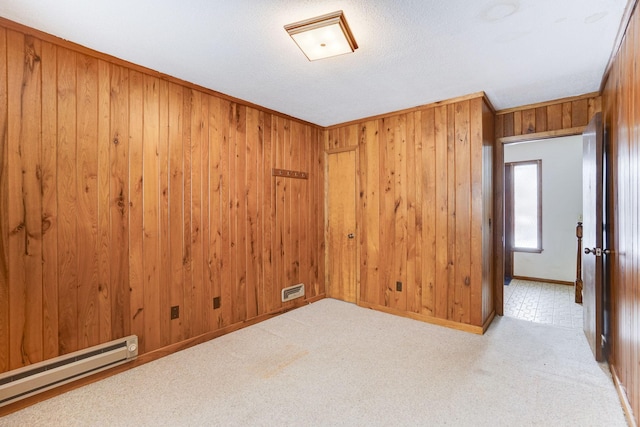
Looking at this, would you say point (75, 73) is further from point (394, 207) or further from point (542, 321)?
point (542, 321)

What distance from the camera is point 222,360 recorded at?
8.37 feet

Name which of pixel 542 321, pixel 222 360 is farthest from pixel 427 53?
pixel 542 321

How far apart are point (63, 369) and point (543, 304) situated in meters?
5.15

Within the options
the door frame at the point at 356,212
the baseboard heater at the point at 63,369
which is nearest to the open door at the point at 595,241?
the door frame at the point at 356,212

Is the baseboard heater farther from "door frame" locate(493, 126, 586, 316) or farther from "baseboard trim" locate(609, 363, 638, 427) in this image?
"door frame" locate(493, 126, 586, 316)

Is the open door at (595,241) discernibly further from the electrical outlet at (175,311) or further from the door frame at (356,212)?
the electrical outlet at (175,311)

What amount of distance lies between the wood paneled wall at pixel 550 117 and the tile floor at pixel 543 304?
2.09 m

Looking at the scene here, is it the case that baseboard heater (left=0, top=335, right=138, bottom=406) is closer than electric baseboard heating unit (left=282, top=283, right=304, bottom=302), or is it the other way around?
baseboard heater (left=0, top=335, right=138, bottom=406)

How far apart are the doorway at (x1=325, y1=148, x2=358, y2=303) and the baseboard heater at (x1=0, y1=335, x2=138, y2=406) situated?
257cm

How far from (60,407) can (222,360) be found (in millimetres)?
1039

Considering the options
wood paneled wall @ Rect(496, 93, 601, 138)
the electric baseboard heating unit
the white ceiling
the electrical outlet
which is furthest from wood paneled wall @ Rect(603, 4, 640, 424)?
the electrical outlet

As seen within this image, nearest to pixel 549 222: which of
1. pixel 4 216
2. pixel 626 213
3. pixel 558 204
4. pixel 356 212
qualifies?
pixel 558 204

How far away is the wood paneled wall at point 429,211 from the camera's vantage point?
3.17 meters

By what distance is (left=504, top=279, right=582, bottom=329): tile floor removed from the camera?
11.5 ft
